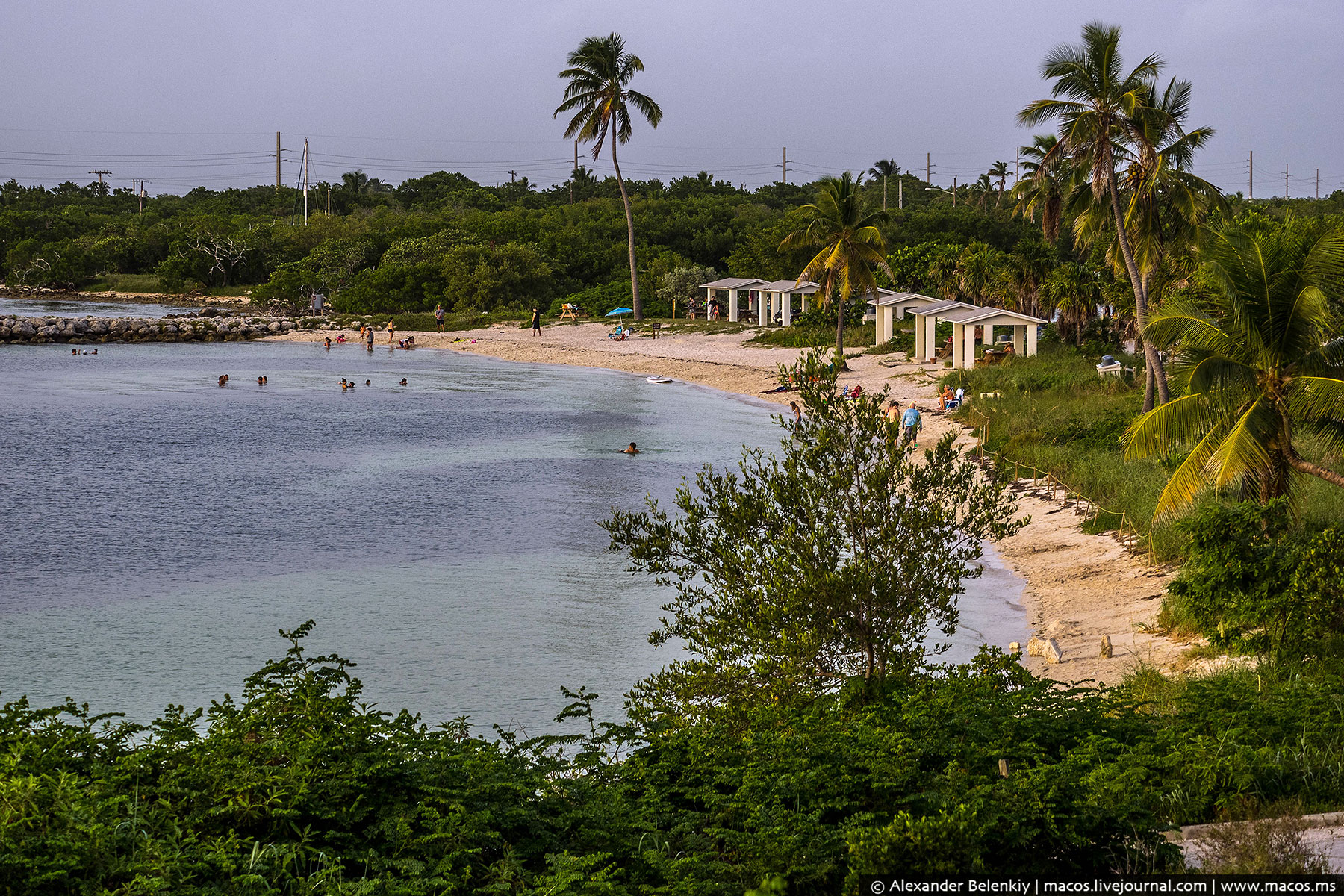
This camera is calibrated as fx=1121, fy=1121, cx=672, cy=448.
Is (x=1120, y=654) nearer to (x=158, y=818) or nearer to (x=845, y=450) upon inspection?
→ (x=845, y=450)

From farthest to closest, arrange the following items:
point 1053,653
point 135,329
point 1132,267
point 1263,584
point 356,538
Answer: point 135,329
point 1132,267
point 356,538
point 1053,653
point 1263,584

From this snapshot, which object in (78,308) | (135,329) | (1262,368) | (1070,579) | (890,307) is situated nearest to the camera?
(1262,368)

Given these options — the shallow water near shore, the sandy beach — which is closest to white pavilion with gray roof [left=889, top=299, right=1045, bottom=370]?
the sandy beach

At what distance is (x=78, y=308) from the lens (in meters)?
86.2

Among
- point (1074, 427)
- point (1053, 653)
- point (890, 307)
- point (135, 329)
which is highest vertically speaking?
point (890, 307)

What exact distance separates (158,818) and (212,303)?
90.8 meters

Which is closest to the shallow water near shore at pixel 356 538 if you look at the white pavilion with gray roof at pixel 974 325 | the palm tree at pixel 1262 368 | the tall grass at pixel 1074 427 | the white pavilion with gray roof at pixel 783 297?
the tall grass at pixel 1074 427

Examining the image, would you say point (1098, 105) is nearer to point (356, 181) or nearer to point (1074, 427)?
point (1074, 427)

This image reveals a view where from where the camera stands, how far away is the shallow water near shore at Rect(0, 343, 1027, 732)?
15398 millimetres

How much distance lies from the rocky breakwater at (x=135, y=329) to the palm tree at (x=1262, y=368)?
6747cm

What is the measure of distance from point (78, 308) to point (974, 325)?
74.3m

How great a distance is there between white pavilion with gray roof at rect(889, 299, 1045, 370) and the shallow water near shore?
715 cm

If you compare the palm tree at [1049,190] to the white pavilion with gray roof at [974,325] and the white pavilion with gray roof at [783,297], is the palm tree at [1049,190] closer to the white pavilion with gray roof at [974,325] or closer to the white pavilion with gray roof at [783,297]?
the white pavilion with gray roof at [974,325]

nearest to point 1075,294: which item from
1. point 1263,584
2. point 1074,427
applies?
point 1074,427
